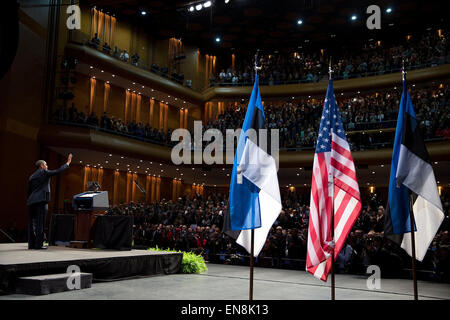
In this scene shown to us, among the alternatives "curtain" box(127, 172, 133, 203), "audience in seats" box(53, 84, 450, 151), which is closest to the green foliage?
"audience in seats" box(53, 84, 450, 151)

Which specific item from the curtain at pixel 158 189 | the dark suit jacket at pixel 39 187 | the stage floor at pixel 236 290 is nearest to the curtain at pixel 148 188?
the curtain at pixel 158 189

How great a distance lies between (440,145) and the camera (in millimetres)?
17438

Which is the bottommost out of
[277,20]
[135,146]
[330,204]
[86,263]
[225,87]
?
[86,263]

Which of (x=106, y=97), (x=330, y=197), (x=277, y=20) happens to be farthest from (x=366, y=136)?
(x=330, y=197)

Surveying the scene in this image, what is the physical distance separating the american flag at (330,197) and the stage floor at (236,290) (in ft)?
4.63

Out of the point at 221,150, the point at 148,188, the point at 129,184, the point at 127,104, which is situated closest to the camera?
the point at 221,150

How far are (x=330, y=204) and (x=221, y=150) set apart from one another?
55.8ft

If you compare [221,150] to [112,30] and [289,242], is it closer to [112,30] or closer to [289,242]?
[112,30]

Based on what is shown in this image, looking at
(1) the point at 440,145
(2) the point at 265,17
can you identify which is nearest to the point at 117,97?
(2) the point at 265,17

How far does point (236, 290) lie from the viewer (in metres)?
6.39

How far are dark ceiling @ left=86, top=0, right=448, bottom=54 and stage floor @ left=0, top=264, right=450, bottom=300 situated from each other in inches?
586

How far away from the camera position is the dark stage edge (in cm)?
521

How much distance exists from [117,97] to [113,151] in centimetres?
569

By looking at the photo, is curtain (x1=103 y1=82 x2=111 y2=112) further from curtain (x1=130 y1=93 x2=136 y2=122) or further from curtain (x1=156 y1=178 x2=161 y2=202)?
curtain (x1=156 y1=178 x2=161 y2=202)
